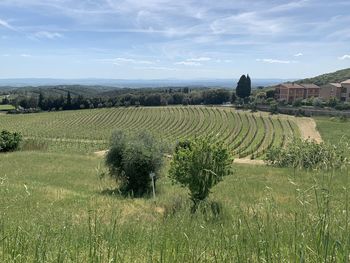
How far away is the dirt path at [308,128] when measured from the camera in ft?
223

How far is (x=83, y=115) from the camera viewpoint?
115 metres

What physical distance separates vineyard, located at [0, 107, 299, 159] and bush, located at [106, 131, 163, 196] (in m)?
30.6

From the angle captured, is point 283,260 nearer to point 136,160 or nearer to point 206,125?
point 136,160

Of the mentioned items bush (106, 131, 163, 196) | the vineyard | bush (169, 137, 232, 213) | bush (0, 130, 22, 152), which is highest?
bush (169, 137, 232, 213)

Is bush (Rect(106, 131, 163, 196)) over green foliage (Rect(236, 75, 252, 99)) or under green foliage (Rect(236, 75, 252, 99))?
under

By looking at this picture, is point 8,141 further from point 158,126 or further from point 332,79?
point 332,79

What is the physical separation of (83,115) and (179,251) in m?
115

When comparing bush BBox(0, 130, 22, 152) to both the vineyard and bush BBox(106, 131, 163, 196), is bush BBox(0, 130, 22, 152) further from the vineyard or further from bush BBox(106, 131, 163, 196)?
bush BBox(106, 131, 163, 196)

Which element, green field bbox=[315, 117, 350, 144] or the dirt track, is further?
green field bbox=[315, 117, 350, 144]

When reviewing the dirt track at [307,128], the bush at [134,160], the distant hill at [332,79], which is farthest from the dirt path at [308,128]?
the distant hill at [332,79]

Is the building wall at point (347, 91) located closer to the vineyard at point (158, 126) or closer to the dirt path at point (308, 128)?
the vineyard at point (158, 126)

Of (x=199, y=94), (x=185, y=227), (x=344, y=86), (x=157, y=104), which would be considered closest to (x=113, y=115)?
(x=157, y=104)

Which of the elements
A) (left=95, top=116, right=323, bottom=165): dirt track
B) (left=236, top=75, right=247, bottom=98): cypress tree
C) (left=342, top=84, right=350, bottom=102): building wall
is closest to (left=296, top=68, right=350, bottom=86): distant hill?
(left=342, top=84, right=350, bottom=102): building wall

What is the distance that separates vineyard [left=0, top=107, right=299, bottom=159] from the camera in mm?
64500
